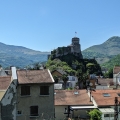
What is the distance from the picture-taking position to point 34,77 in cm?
3072

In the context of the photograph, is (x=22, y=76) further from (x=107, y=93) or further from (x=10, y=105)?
(x=107, y=93)

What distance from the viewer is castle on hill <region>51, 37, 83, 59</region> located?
181125 millimetres

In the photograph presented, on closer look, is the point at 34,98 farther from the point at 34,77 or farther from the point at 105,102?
the point at 105,102

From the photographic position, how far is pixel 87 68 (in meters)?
174

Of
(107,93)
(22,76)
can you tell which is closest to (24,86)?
(22,76)

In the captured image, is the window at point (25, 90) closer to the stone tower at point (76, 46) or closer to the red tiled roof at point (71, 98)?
the red tiled roof at point (71, 98)

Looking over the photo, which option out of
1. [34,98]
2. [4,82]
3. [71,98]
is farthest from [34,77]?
[71,98]

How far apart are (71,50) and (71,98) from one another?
141m

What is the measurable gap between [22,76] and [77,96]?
18.7 m

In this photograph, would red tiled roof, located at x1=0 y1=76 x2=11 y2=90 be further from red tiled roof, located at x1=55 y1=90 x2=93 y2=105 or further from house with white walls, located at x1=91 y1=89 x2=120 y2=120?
house with white walls, located at x1=91 y1=89 x2=120 y2=120

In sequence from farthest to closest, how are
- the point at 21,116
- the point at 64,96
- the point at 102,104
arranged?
the point at 64,96 → the point at 102,104 → the point at 21,116

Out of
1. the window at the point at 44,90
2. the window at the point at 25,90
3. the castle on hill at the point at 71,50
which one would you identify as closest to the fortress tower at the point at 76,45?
the castle on hill at the point at 71,50

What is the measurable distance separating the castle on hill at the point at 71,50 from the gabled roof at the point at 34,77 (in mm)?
148607

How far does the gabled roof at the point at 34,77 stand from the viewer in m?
29.9
